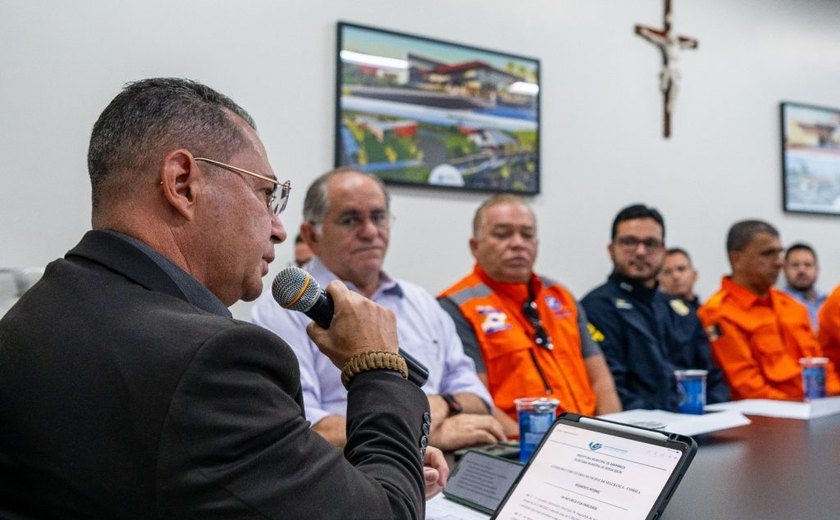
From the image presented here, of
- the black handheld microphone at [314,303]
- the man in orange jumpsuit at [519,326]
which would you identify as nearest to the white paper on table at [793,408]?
the man in orange jumpsuit at [519,326]

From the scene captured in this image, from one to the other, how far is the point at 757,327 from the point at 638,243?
0.65m

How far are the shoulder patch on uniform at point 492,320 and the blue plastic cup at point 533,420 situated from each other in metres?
1.02

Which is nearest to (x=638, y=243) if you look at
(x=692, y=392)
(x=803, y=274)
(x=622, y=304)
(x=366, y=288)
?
(x=622, y=304)

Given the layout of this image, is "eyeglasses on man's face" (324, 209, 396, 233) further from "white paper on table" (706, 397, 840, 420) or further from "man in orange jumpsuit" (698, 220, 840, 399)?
"man in orange jumpsuit" (698, 220, 840, 399)

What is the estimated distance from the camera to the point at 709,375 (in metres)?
2.89

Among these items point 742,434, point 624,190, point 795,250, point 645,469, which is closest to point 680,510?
point 645,469

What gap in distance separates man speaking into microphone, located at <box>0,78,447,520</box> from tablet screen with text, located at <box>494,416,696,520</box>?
209 mm

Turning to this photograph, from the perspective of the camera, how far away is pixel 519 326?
246 cm

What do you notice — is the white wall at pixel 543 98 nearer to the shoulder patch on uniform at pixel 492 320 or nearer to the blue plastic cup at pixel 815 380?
the shoulder patch on uniform at pixel 492 320

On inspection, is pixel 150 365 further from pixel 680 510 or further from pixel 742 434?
pixel 742 434

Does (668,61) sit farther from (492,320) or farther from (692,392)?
(692,392)

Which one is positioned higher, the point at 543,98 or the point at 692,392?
the point at 543,98

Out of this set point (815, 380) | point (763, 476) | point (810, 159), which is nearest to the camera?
point (763, 476)

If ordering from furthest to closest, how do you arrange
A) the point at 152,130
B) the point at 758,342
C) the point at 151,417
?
1. the point at 758,342
2. the point at 152,130
3. the point at 151,417
